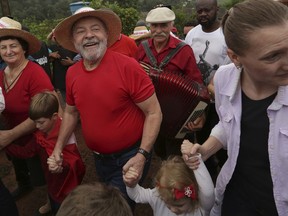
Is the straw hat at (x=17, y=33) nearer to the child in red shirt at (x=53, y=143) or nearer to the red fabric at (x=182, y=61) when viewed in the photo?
the child in red shirt at (x=53, y=143)

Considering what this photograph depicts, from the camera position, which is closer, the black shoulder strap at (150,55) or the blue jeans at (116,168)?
the blue jeans at (116,168)

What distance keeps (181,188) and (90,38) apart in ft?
4.00

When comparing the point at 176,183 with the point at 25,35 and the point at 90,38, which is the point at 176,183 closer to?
the point at 90,38

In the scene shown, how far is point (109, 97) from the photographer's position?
221 cm

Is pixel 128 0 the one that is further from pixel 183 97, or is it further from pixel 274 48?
pixel 274 48

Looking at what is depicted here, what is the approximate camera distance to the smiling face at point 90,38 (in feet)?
7.37

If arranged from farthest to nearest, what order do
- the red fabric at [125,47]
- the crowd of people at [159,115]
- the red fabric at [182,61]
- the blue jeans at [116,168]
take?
1. the red fabric at [125,47]
2. the red fabric at [182,61]
3. the blue jeans at [116,168]
4. the crowd of people at [159,115]

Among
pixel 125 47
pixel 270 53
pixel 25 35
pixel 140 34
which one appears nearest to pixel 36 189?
pixel 25 35

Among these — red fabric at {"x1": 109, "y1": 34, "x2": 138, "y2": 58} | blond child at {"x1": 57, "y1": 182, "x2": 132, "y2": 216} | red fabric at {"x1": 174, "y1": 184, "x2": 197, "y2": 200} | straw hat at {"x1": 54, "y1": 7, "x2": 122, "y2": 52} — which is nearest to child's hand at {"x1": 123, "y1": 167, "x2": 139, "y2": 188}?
red fabric at {"x1": 174, "y1": 184, "x2": 197, "y2": 200}

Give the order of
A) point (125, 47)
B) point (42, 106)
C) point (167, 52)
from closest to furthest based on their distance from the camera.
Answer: point (42, 106), point (167, 52), point (125, 47)

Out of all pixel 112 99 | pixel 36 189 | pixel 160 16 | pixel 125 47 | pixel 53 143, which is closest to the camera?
pixel 112 99

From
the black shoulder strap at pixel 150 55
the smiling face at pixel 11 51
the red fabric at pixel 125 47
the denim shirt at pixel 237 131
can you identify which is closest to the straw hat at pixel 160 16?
the black shoulder strap at pixel 150 55

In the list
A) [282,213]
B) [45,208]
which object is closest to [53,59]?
[45,208]

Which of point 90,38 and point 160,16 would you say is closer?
point 90,38
